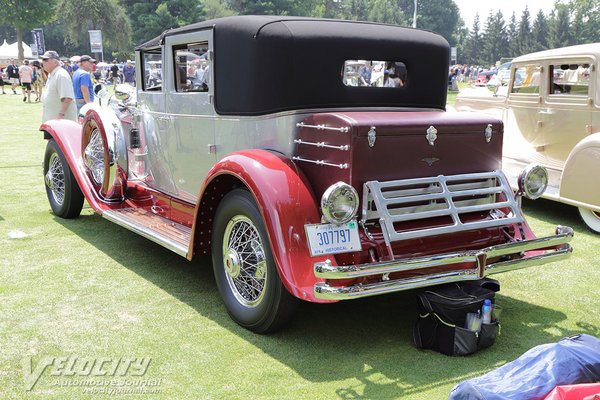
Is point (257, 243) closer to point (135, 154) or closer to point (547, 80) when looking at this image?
point (135, 154)

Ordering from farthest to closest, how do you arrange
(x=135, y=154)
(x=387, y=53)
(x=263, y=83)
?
(x=135, y=154) < (x=387, y=53) < (x=263, y=83)

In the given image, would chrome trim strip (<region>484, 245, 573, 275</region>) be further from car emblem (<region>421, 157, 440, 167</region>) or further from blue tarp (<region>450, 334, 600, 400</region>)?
blue tarp (<region>450, 334, 600, 400</region>)

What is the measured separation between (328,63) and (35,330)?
8.64 feet

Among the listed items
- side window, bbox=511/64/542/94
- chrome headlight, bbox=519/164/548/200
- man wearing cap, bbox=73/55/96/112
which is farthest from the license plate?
man wearing cap, bbox=73/55/96/112

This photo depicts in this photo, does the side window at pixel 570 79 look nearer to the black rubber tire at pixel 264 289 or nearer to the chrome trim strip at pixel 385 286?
the chrome trim strip at pixel 385 286

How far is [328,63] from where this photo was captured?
414 centimetres

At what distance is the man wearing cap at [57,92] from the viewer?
7.88 meters

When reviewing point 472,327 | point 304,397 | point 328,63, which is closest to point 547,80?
point 328,63

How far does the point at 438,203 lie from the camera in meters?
3.87

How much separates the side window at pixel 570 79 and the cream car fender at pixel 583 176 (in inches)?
37.5

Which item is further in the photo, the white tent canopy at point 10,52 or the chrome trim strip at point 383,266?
the white tent canopy at point 10,52

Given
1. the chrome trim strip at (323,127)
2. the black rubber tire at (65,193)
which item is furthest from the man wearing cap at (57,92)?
the chrome trim strip at (323,127)

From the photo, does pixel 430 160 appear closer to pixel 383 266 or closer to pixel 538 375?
pixel 383 266

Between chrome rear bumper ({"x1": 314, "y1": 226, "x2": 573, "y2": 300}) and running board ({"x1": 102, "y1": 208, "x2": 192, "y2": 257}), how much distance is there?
146cm
